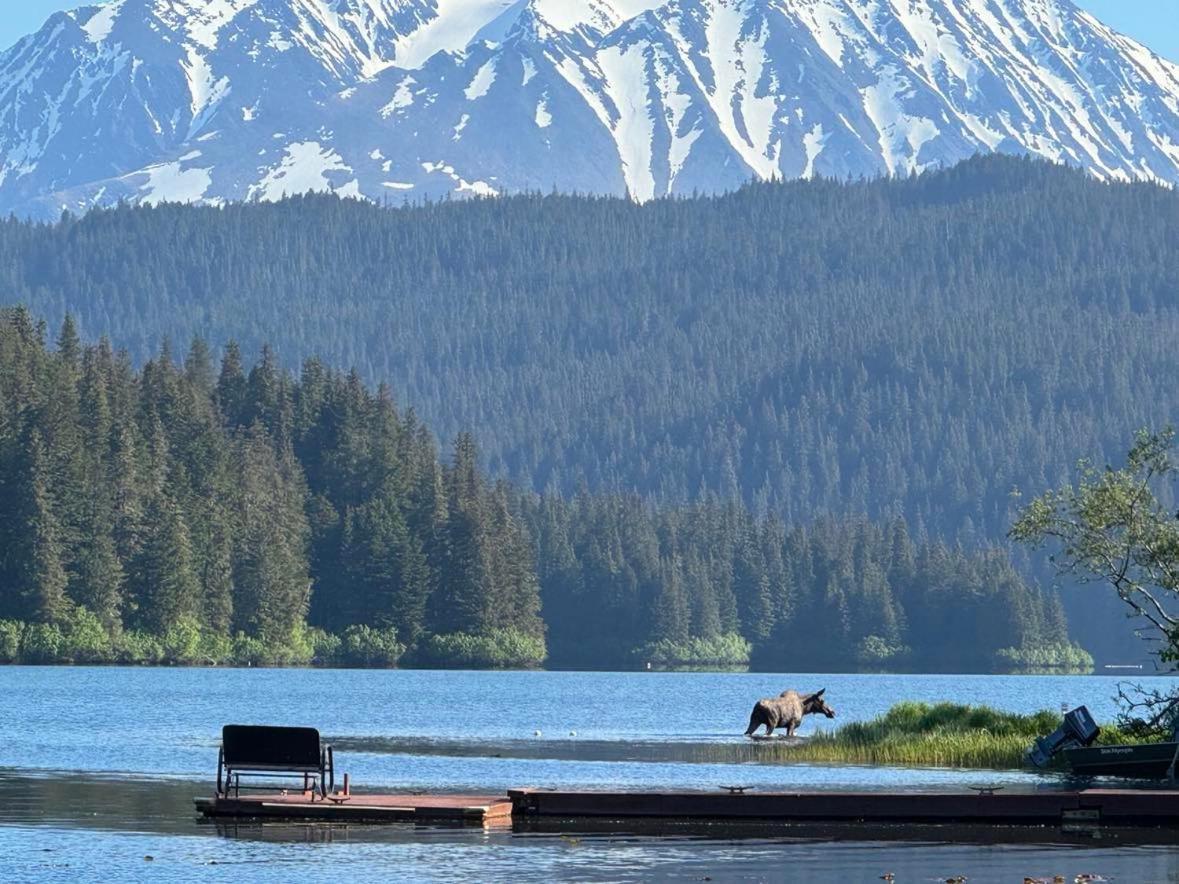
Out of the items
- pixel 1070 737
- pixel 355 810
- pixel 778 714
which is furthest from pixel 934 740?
pixel 355 810

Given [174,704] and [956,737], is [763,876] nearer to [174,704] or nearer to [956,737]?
[956,737]

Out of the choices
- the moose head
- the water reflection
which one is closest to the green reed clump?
the moose head

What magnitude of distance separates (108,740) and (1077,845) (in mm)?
40466

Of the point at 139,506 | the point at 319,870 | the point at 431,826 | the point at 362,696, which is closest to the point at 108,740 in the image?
the point at 431,826

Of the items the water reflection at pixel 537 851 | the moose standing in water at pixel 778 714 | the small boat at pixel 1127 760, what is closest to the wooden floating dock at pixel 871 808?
the water reflection at pixel 537 851

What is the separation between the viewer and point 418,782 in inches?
2776

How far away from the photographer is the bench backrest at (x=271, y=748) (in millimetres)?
58250

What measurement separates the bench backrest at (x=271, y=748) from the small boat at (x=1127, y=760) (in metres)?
21.3

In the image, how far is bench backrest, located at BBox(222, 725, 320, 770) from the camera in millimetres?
58250

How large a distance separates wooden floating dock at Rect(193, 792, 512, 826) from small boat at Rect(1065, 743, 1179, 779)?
1758 centimetres

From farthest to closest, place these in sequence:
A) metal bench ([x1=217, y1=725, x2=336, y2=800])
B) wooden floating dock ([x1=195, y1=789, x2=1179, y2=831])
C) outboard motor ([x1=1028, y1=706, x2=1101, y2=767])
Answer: outboard motor ([x1=1028, y1=706, x2=1101, y2=767]) → wooden floating dock ([x1=195, y1=789, x2=1179, y2=831]) → metal bench ([x1=217, y1=725, x2=336, y2=800])

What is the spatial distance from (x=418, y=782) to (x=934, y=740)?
2042 cm

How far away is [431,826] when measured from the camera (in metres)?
57.4

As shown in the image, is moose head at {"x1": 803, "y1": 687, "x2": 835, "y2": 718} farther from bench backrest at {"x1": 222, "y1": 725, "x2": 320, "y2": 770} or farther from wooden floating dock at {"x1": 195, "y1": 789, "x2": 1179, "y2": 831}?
bench backrest at {"x1": 222, "y1": 725, "x2": 320, "y2": 770}
